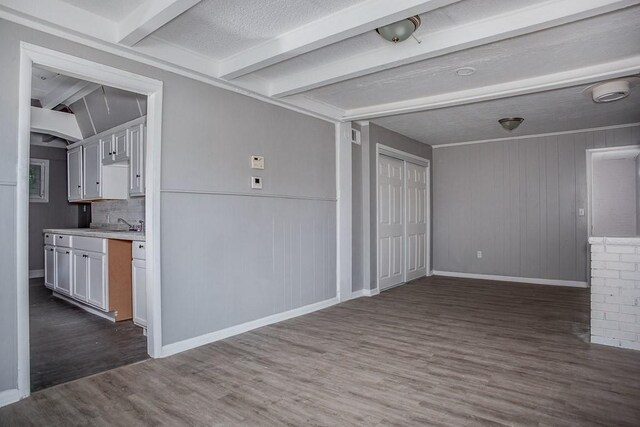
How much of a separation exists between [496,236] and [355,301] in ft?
10.1

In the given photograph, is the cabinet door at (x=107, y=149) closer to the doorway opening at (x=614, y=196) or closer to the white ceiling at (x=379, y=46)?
the white ceiling at (x=379, y=46)

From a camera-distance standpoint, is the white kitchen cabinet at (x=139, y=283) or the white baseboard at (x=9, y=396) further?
the white kitchen cabinet at (x=139, y=283)

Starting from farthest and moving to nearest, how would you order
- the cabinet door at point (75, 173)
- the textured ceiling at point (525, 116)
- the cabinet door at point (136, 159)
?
the cabinet door at point (75, 173) < the textured ceiling at point (525, 116) < the cabinet door at point (136, 159)

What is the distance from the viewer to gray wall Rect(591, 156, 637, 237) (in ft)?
23.3

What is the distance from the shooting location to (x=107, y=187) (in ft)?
15.6

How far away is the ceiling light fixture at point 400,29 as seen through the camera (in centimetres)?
261

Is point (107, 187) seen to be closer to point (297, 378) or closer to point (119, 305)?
point (119, 305)

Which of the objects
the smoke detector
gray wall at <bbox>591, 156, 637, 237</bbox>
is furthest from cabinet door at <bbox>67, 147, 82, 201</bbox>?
gray wall at <bbox>591, 156, 637, 237</bbox>

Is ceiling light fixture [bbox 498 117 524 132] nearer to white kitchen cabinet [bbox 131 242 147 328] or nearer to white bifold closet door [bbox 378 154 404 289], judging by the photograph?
white bifold closet door [bbox 378 154 404 289]

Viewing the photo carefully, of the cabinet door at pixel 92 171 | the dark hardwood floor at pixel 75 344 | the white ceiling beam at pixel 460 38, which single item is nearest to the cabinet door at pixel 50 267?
the dark hardwood floor at pixel 75 344

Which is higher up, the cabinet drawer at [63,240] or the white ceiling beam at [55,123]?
the white ceiling beam at [55,123]

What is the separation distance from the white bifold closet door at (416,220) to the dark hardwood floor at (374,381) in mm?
2466

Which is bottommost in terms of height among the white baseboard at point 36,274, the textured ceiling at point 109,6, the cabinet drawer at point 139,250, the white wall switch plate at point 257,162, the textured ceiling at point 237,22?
the white baseboard at point 36,274

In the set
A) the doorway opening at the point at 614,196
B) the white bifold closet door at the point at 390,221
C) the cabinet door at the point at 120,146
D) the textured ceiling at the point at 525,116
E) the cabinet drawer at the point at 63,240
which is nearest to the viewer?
the cabinet door at the point at 120,146
